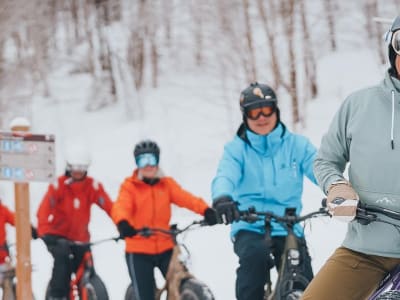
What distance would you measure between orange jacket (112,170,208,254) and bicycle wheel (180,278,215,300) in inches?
16.8

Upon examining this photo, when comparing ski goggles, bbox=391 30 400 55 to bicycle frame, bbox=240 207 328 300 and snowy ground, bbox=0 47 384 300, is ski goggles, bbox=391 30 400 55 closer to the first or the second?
bicycle frame, bbox=240 207 328 300

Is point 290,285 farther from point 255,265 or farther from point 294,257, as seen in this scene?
point 255,265

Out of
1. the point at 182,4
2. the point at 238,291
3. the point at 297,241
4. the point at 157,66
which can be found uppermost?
the point at 182,4

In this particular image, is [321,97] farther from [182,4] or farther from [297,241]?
[297,241]

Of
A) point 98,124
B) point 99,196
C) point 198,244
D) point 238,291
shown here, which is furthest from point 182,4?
point 238,291

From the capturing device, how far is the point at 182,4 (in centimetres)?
2983

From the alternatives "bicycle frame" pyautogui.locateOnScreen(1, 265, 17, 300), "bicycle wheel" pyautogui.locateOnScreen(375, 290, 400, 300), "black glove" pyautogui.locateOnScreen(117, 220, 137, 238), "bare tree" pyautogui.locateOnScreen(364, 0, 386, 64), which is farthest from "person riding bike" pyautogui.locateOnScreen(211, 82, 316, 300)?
"bare tree" pyautogui.locateOnScreen(364, 0, 386, 64)

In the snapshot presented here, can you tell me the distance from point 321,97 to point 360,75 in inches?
51.7

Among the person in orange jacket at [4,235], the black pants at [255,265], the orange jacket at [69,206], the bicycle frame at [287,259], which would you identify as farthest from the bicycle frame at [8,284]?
the bicycle frame at [287,259]

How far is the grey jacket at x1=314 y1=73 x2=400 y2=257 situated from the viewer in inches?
126

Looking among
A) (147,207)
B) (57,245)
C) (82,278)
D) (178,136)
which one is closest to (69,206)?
(57,245)

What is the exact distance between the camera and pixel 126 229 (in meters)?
6.28

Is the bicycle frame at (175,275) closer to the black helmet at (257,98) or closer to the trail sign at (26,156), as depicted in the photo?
the trail sign at (26,156)

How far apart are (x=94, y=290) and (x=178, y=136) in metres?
15.9
